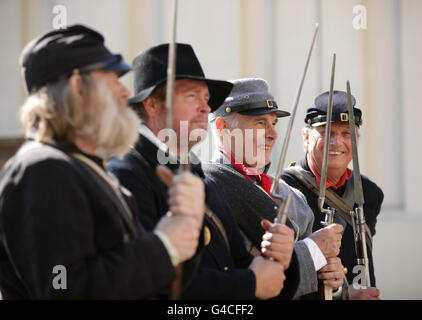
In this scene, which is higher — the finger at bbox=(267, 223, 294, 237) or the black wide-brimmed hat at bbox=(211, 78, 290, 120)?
the black wide-brimmed hat at bbox=(211, 78, 290, 120)

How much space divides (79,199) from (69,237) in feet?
0.35

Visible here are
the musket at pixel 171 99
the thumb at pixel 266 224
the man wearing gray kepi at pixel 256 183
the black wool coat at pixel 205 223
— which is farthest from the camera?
the man wearing gray kepi at pixel 256 183

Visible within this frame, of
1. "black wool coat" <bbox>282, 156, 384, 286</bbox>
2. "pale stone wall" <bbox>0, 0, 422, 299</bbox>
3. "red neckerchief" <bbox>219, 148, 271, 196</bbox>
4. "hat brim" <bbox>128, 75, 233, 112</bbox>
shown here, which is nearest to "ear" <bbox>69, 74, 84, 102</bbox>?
"hat brim" <bbox>128, 75, 233, 112</bbox>

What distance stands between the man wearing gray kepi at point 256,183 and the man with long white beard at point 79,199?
0.96 m

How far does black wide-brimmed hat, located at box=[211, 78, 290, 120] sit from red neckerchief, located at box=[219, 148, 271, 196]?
0.68 ft

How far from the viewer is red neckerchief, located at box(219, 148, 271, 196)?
2898mm

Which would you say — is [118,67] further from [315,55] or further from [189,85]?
[315,55]

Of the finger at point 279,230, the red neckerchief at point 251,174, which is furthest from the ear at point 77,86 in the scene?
the red neckerchief at point 251,174

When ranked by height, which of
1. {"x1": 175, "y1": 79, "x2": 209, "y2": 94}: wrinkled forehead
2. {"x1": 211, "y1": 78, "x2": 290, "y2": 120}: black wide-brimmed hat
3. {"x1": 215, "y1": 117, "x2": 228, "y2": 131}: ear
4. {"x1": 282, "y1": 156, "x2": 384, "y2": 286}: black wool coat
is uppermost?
{"x1": 175, "y1": 79, "x2": 209, "y2": 94}: wrinkled forehead

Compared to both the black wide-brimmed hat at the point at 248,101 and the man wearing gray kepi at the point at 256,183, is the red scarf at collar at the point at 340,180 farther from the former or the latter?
the black wide-brimmed hat at the point at 248,101

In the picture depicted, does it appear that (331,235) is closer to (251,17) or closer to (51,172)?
(51,172)

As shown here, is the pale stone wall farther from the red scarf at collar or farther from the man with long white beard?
the man with long white beard

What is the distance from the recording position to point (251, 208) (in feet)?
8.87

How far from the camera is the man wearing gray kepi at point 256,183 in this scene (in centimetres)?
267
